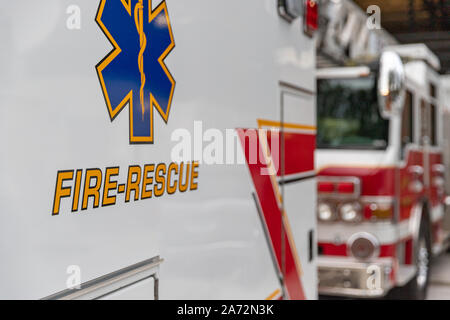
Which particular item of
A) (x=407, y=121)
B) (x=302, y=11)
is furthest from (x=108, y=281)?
(x=407, y=121)

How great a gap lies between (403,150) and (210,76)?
12.5 ft

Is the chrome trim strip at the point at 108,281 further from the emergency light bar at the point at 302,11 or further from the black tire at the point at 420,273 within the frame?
the black tire at the point at 420,273

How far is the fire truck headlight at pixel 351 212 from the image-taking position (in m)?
5.15

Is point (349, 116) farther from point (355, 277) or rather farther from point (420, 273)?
point (420, 273)

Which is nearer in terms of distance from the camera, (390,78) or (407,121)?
(390,78)

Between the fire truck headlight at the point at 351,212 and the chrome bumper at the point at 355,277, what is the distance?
1.08 ft

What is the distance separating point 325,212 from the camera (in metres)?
5.27

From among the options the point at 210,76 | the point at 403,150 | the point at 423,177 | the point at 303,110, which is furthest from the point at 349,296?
the point at 210,76

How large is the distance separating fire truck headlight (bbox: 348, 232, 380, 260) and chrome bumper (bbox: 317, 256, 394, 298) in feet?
0.20

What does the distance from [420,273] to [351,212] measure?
124 centimetres

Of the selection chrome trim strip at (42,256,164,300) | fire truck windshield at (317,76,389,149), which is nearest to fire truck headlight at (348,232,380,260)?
fire truck windshield at (317,76,389,149)

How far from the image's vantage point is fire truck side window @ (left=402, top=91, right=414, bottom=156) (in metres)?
5.46

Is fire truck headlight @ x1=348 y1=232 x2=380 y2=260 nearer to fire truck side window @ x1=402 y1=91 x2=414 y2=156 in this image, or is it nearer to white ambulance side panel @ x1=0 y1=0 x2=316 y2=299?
fire truck side window @ x1=402 y1=91 x2=414 y2=156

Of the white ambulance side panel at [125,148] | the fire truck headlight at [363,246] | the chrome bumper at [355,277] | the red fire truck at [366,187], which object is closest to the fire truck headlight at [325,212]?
the red fire truck at [366,187]
